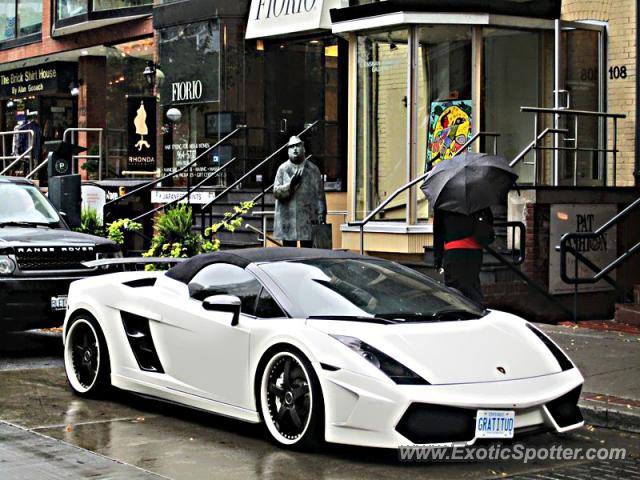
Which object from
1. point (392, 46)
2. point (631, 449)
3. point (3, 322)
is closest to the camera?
point (631, 449)

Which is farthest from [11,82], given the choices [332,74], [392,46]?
[392,46]

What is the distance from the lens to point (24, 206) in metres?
13.9

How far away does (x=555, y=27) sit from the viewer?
16484mm

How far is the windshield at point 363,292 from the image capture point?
7.90 meters

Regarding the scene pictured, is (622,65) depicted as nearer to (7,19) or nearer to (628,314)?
(628,314)

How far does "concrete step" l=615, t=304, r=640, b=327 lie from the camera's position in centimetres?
1347

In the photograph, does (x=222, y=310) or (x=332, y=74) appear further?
(x=332, y=74)

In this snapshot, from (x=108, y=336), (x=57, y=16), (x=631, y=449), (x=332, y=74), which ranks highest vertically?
(x=57, y=16)

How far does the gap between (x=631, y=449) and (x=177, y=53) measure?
55.4 ft

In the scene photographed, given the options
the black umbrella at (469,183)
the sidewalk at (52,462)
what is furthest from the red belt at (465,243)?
the sidewalk at (52,462)

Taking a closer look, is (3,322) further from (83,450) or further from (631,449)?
(631,449)

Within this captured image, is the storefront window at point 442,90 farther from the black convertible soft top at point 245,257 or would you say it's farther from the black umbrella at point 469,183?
the black convertible soft top at point 245,257

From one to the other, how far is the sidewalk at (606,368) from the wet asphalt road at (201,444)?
156 mm

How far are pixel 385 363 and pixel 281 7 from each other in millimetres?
14918
